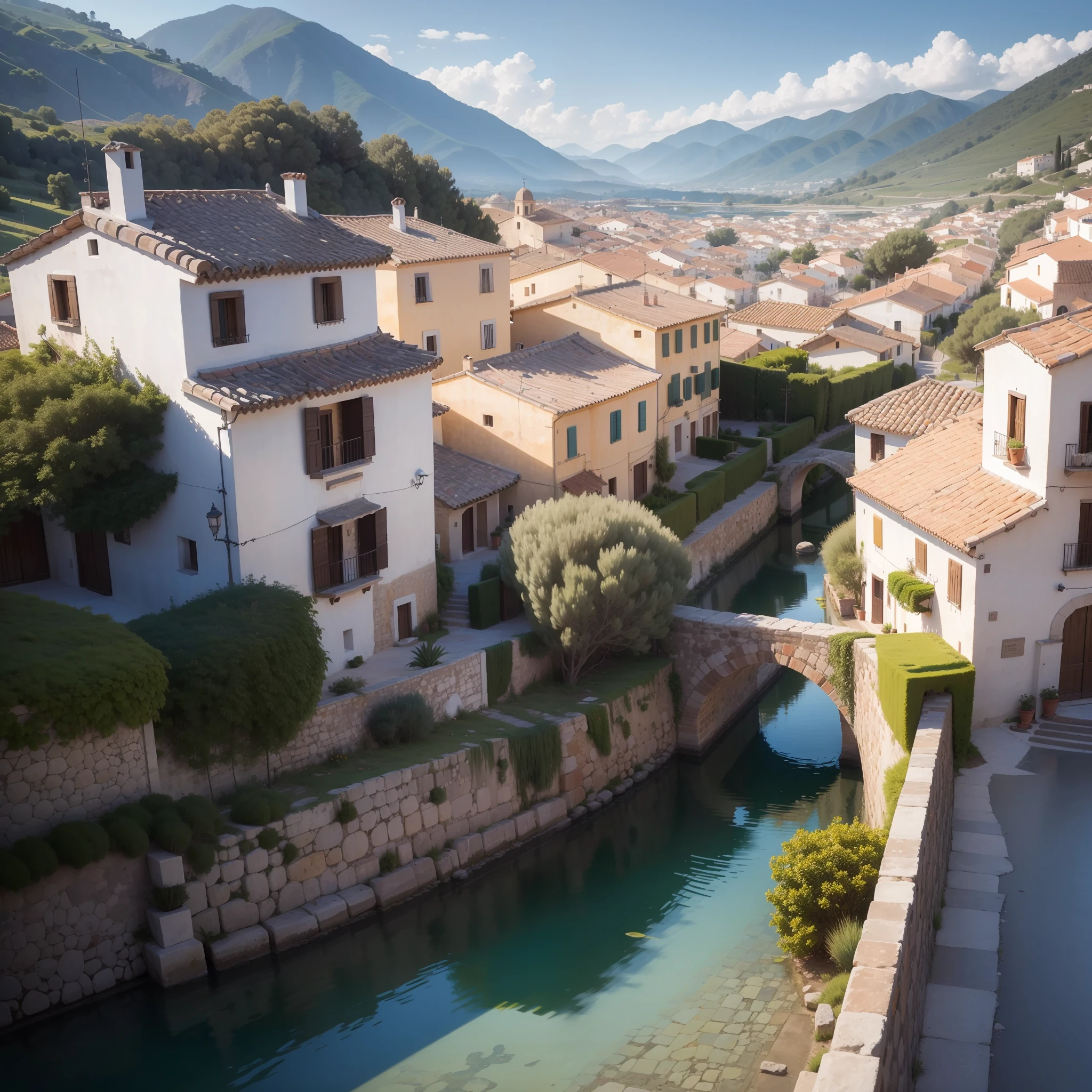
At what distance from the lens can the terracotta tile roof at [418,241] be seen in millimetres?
39375

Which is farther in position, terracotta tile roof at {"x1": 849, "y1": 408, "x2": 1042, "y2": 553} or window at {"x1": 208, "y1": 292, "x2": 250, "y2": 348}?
window at {"x1": 208, "y1": 292, "x2": 250, "y2": 348}

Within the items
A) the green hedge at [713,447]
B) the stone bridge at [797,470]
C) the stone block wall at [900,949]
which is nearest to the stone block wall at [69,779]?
Answer: the stone block wall at [900,949]

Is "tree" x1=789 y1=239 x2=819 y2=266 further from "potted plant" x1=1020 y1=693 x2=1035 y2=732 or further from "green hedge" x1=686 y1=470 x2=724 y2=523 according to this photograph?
"potted plant" x1=1020 y1=693 x2=1035 y2=732

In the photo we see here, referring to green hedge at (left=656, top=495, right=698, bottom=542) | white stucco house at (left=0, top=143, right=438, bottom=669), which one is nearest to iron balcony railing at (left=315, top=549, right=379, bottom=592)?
white stucco house at (left=0, top=143, right=438, bottom=669)

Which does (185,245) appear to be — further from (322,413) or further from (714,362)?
(714,362)

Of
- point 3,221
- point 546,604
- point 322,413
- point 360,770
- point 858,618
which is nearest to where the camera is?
point 360,770

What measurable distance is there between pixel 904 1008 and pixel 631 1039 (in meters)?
6.21

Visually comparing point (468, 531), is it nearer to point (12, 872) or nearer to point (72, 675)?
point (72, 675)

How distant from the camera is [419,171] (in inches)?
2995

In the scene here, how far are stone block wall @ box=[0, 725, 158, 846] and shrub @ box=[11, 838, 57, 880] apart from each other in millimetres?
282

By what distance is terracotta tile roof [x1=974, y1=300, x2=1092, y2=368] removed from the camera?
22.5 metres

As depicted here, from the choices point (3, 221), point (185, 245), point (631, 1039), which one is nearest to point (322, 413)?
point (185, 245)

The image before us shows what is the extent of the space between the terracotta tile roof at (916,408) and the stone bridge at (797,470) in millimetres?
12389

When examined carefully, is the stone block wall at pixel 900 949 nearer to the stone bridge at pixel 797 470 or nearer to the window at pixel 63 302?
the window at pixel 63 302
